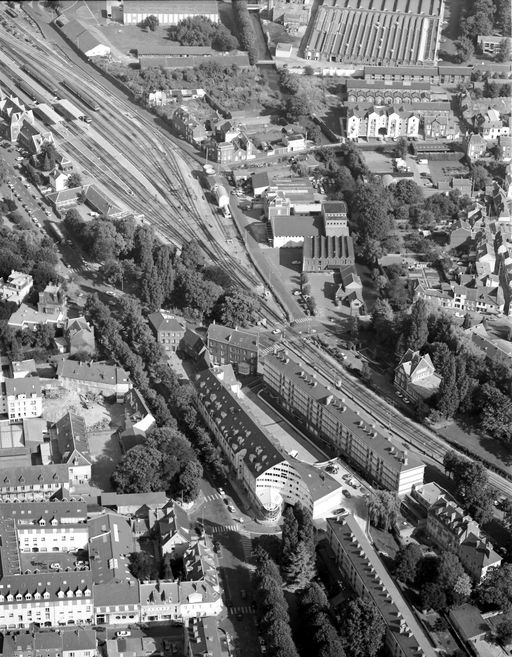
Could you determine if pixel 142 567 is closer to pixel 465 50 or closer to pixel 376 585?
pixel 376 585

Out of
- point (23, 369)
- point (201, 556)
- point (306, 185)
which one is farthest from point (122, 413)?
point (306, 185)

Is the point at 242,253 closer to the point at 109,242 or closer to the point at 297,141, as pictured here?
the point at 109,242

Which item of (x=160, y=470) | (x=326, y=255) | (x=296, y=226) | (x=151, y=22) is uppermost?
(x=151, y=22)

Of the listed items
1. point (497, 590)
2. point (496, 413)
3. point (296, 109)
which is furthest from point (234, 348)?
point (296, 109)

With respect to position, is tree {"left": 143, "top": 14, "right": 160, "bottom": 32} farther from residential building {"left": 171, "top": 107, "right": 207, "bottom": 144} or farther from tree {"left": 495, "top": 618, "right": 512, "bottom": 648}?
tree {"left": 495, "top": 618, "right": 512, "bottom": 648}

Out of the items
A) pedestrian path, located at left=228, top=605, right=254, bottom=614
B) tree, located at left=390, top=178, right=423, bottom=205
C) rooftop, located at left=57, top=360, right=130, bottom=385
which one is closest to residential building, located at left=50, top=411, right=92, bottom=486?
rooftop, located at left=57, top=360, right=130, bottom=385

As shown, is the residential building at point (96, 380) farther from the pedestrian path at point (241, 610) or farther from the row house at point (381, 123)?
the row house at point (381, 123)

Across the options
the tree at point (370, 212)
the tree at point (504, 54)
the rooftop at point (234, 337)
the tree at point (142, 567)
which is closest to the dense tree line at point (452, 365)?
the rooftop at point (234, 337)
